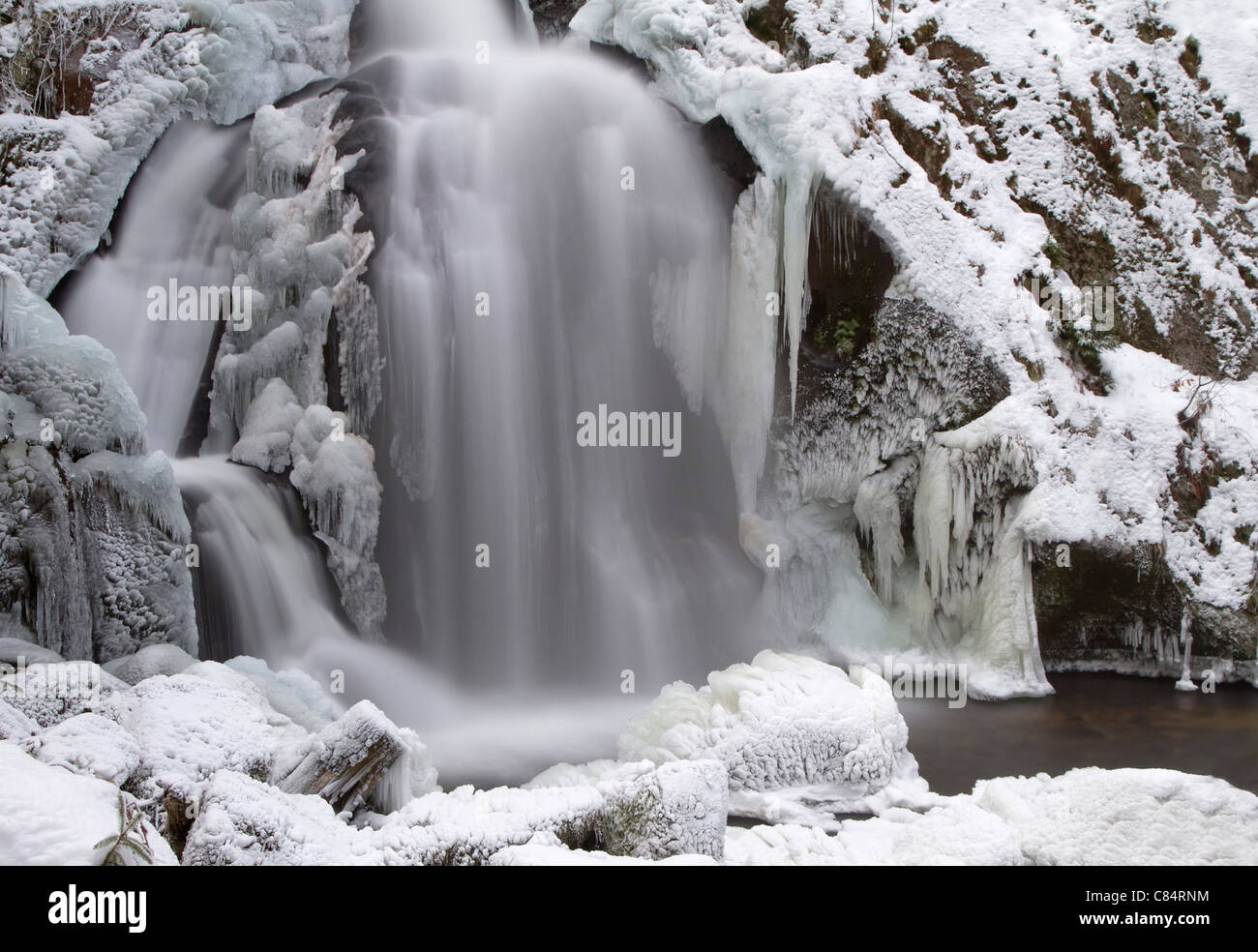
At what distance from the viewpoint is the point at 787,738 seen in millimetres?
5754

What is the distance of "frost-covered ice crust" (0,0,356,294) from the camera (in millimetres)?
7375

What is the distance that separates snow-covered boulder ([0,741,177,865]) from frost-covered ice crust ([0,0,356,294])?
5055mm

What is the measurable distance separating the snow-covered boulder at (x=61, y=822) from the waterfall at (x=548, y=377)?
397 centimetres

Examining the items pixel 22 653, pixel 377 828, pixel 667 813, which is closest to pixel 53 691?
pixel 22 653

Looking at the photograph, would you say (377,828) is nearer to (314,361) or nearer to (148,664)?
(148,664)

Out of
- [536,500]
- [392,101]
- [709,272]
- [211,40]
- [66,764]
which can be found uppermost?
[211,40]

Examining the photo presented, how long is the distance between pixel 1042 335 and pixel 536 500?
11.6ft

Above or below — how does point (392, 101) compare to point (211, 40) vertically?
below

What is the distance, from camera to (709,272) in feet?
26.3

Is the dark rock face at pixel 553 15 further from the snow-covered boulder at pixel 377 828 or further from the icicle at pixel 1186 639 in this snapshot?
the snow-covered boulder at pixel 377 828

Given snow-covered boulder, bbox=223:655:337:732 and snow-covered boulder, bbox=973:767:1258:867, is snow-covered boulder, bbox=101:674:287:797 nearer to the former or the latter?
snow-covered boulder, bbox=223:655:337:732

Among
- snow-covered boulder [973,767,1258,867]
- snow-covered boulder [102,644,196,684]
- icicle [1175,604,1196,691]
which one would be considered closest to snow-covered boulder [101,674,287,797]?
snow-covered boulder [102,644,196,684]
